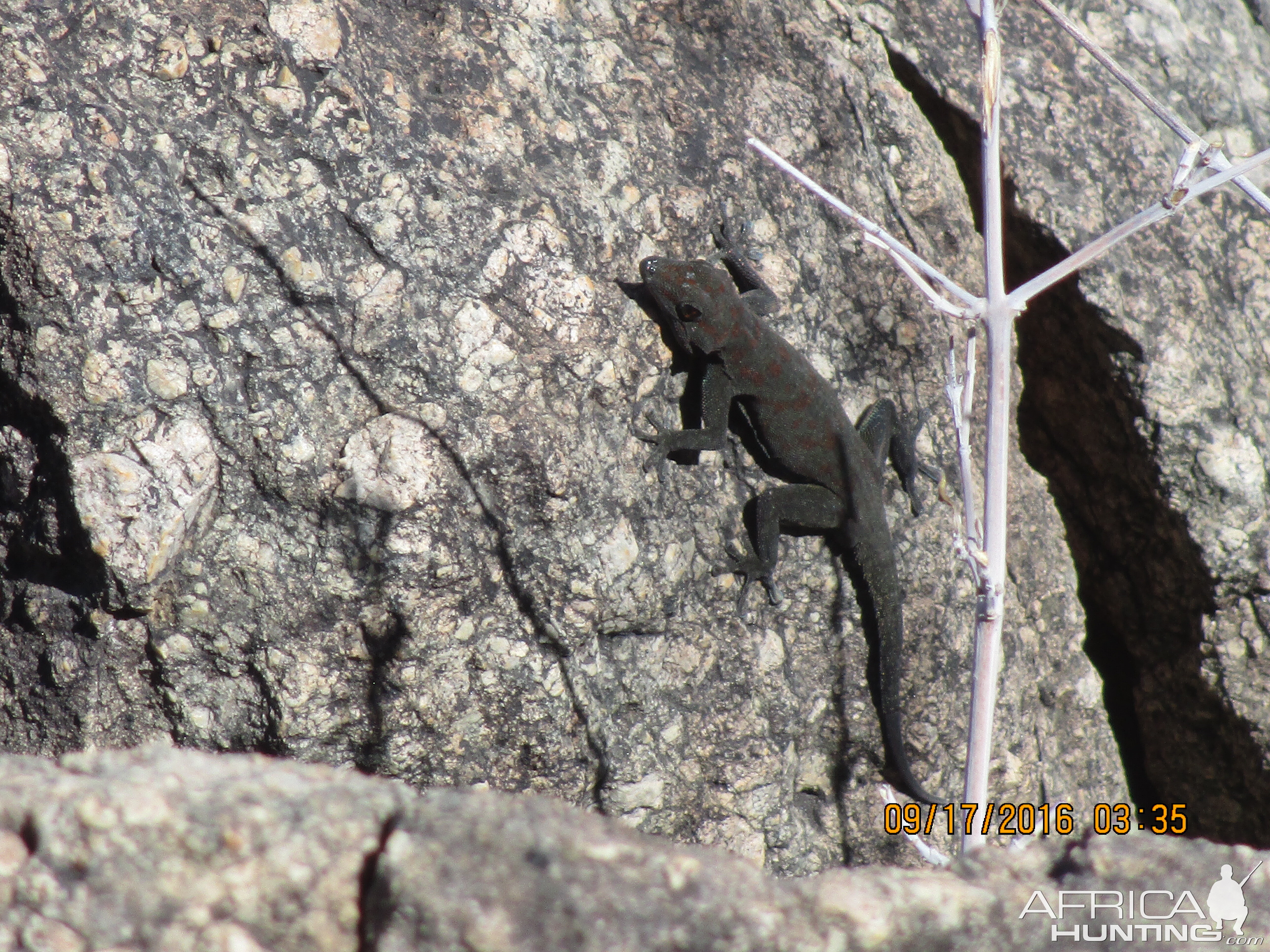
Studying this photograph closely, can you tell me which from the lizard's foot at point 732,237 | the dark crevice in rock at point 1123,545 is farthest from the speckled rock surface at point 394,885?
the dark crevice in rock at point 1123,545

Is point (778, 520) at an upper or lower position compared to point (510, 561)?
upper

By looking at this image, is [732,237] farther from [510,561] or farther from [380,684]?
[380,684]

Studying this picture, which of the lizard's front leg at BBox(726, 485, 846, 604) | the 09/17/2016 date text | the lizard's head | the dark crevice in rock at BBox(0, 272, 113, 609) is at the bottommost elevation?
the 09/17/2016 date text

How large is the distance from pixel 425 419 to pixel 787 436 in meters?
1.66

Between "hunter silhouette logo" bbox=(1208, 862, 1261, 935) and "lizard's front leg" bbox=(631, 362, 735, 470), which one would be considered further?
"lizard's front leg" bbox=(631, 362, 735, 470)

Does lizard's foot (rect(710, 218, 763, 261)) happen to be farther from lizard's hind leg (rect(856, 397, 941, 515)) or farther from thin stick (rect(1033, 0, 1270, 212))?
thin stick (rect(1033, 0, 1270, 212))

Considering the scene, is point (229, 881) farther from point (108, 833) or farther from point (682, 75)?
point (682, 75)

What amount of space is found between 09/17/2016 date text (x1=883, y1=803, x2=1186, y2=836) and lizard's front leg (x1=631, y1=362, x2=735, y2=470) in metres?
1.72

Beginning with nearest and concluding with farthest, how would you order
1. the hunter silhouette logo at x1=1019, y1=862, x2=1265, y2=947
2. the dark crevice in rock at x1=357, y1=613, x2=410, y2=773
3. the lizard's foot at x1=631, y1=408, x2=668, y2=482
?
1. the hunter silhouette logo at x1=1019, y1=862, x2=1265, y2=947
2. the dark crevice in rock at x1=357, y1=613, x2=410, y2=773
3. the lizard's foot at x1=631, y1=408, x2=668, y2=482

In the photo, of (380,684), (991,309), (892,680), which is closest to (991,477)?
(991,309)

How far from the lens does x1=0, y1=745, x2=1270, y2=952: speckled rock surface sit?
5.09ft

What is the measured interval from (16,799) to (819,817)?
116 inches

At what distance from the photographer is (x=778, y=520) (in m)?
3.81

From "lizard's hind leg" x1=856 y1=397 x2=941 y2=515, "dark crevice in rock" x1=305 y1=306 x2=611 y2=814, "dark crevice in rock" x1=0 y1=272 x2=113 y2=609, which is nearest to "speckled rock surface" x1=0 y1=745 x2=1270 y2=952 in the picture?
"dark crevice in rock" x1=0 y1=272 x2=113 y2=609
